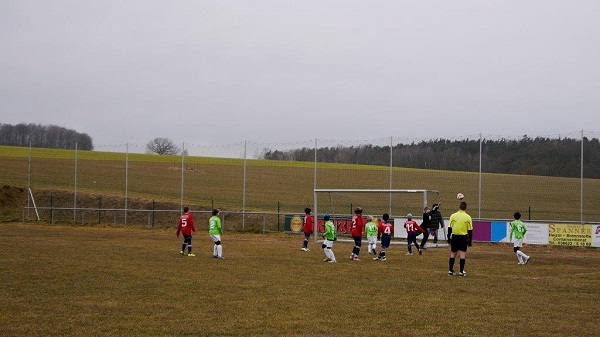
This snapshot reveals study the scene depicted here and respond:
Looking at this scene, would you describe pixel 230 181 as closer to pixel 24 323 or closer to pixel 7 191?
pixel 7 191

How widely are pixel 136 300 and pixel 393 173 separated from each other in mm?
27027

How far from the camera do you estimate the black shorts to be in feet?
61.1

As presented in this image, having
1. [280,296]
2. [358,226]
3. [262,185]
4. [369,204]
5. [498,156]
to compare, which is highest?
[498,156]

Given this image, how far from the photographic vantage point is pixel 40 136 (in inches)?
2852

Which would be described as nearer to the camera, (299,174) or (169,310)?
(169,310)

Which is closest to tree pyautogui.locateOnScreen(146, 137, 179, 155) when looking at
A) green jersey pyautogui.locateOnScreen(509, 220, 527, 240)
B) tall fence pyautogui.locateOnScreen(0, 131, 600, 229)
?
tall fence pyautogui.locateOnScreen(0, 131, 600, 229)

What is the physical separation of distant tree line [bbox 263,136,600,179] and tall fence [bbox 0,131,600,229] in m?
0.31

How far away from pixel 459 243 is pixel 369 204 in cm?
2097

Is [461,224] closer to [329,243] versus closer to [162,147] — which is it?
[329,243]

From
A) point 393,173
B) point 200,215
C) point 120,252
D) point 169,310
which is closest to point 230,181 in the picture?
point 200,215

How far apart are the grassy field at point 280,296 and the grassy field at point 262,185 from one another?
11.1 m

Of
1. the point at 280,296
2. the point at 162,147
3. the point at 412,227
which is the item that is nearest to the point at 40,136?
the point at 162,147

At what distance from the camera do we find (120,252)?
2408 cm

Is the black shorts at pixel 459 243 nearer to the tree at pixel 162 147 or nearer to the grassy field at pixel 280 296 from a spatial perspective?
the grassy field at pixel 280 296
